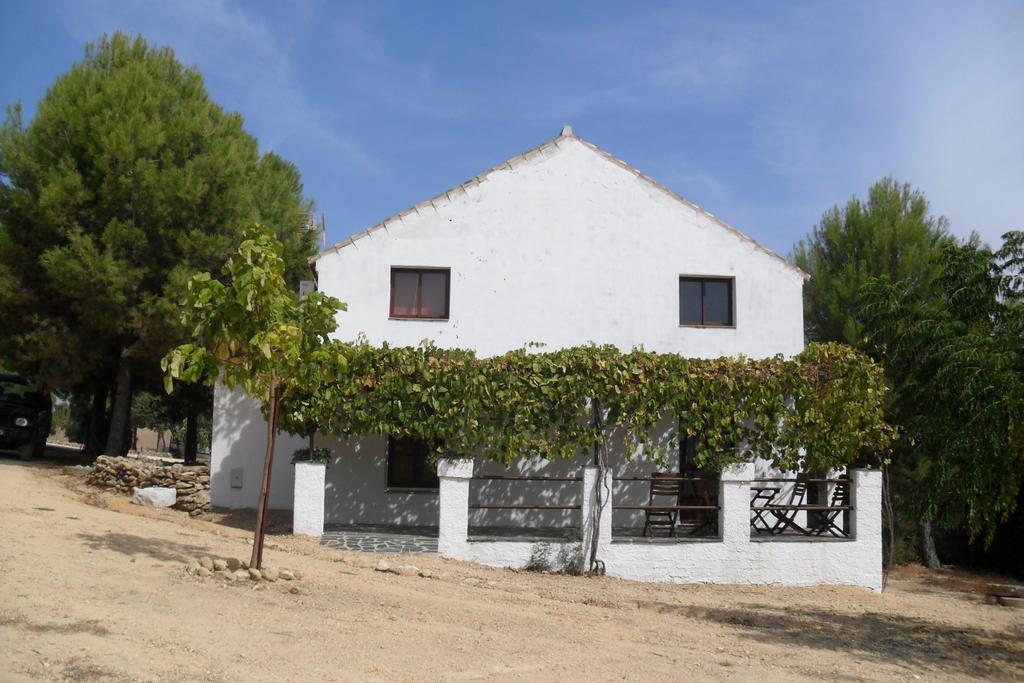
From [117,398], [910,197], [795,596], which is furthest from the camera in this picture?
[910,197]

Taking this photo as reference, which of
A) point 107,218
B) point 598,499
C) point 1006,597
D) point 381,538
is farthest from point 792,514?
point 107,218

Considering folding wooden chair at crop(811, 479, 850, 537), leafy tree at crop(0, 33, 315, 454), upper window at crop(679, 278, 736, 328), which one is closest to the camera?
folding wooden chair at crop(811, 479, 850, 537)

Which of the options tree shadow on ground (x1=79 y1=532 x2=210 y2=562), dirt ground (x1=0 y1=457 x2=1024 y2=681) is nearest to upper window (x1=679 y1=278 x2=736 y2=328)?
dirt ground (x1=0 y1=457 x2=1024 y2=681)

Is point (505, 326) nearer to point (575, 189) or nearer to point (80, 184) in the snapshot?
point (575, 189)

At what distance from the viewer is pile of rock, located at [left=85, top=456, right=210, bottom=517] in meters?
16.1

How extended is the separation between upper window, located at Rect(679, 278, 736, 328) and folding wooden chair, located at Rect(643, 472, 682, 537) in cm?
329

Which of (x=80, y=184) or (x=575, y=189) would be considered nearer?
(x=575, y=189)

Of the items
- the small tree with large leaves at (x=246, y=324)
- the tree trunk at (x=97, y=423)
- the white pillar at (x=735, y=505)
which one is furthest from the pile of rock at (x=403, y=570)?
the tree trunk at (x=97, y=423)

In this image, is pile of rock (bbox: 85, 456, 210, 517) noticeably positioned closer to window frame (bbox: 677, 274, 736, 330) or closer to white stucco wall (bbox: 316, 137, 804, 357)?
white stucco wall (bbox: 316, 137, 804, 357)

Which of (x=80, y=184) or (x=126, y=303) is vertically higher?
(x=80, y=184)

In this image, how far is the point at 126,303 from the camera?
736 inches

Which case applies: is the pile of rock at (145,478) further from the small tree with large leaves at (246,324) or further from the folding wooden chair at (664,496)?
the folding wooden chair at (664,496)

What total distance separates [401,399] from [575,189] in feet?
18.6

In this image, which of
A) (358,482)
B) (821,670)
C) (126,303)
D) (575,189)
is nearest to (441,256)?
(575,189)
